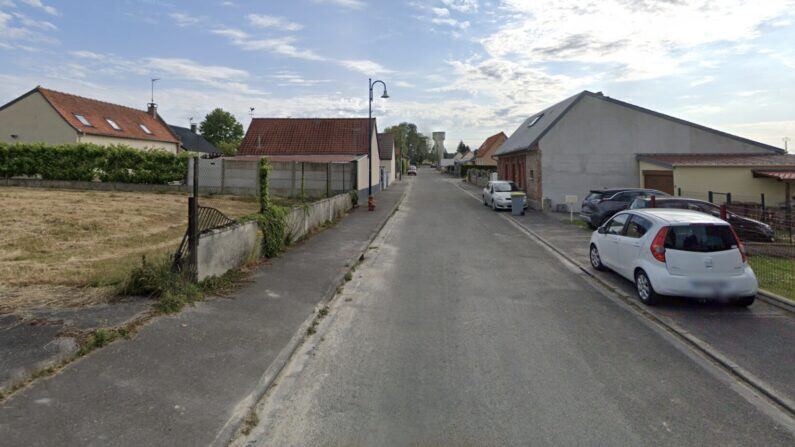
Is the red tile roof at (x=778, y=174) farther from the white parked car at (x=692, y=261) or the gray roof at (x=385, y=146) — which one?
the gray roof at (x=385, y=146)

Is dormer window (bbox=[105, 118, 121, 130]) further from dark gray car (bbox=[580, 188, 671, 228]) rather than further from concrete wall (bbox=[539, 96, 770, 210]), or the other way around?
dark gray car (bbox=[580, 188, 671, 228])

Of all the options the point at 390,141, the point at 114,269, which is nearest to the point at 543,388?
the point at 114,269

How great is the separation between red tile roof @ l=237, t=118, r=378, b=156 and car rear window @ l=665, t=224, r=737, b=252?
97.4ft

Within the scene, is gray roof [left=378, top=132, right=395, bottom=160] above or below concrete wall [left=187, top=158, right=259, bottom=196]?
above

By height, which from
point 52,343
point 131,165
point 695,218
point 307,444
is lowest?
point 307,444

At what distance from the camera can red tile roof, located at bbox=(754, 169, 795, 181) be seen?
18.2m

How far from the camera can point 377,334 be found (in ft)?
21.5

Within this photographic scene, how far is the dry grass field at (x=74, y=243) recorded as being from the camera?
24.0 feet

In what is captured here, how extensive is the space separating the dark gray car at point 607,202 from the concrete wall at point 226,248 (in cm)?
1228

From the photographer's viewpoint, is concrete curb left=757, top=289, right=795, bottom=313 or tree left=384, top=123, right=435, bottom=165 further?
tree left=384, top=123, right=435, bottom=165

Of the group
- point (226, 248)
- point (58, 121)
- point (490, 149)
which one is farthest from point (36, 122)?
point (490, 149)

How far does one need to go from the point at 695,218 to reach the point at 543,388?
4955mm

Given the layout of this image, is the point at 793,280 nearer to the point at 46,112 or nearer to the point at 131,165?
the point at 131,165

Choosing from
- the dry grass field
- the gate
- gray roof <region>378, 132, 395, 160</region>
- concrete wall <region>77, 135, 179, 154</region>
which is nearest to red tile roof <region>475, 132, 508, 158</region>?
gray roof <region>378, 132, 395, 160</region>
